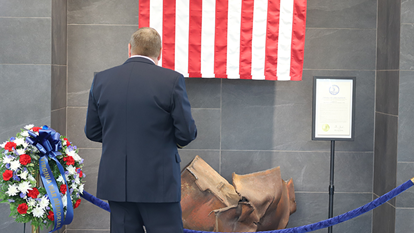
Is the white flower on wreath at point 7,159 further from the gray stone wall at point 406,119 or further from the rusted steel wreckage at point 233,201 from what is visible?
the gray stone wall at point 406,119

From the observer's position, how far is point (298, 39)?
3420mm

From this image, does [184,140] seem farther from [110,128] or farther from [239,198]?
[239,198]

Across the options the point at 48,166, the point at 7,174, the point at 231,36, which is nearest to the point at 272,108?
the point at 231,36

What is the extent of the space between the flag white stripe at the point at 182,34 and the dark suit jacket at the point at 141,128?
146 centimetres

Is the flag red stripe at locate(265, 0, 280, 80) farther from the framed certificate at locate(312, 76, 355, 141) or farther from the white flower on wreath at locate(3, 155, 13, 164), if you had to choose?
the white flower on wreath at locate(3, 155, 13, 164)

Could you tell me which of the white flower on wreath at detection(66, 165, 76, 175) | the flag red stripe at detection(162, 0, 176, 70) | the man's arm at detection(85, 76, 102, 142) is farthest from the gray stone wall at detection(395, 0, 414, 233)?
the white flower on wreath at detection(66, 165, 76, 175)

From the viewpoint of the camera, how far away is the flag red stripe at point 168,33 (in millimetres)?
Result: 3369

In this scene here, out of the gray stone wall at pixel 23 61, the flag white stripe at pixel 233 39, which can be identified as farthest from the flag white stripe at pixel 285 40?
the gray stone wall at pixel 23 61

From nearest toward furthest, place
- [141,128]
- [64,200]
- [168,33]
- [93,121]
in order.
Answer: [141,128] → [93,121] → [64,200] → [168,33]

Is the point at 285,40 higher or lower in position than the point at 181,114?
higher

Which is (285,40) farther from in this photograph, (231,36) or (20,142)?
(20,142)

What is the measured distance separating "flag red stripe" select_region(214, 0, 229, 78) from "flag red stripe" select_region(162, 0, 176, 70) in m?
0.39

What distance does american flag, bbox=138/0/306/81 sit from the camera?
133 inches

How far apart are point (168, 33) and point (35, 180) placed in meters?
1.75
